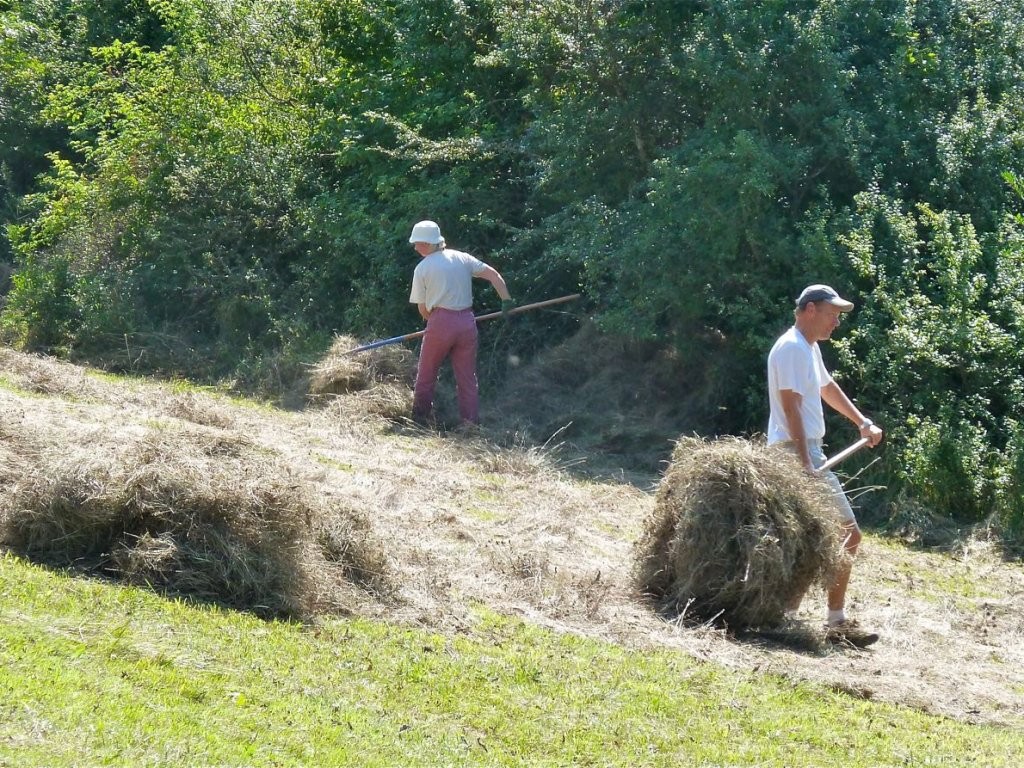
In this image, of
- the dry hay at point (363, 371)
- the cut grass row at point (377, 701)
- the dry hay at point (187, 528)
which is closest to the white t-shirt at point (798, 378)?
the cut grass row at point (377, 701)

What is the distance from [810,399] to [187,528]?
11.9ft

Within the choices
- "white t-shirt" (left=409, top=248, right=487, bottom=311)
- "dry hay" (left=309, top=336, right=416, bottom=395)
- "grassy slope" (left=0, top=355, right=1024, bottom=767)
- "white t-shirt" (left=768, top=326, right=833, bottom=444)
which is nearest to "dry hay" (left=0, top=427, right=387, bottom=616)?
"grassy slope" (left=0, top=355, right=1024, bottom=767)

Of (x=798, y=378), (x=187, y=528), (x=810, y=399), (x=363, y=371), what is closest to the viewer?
(x=187, y=528)

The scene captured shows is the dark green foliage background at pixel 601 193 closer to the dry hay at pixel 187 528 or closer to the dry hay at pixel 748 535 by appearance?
the dry hay at pixel 748 535

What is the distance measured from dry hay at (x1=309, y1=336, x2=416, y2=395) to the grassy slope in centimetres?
468

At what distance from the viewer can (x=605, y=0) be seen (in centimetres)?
1502

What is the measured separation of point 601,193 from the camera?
605 inches

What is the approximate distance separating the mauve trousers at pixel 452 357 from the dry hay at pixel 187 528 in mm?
6149

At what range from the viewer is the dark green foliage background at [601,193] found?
41.6 feet

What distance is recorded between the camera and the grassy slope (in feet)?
18.5

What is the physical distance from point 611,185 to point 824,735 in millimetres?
9620

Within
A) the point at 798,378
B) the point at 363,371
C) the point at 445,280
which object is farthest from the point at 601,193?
the point at 798,378

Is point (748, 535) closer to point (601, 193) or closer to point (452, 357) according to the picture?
point (452, 357)

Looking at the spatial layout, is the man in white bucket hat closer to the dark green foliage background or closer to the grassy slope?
the dark green foliage background
